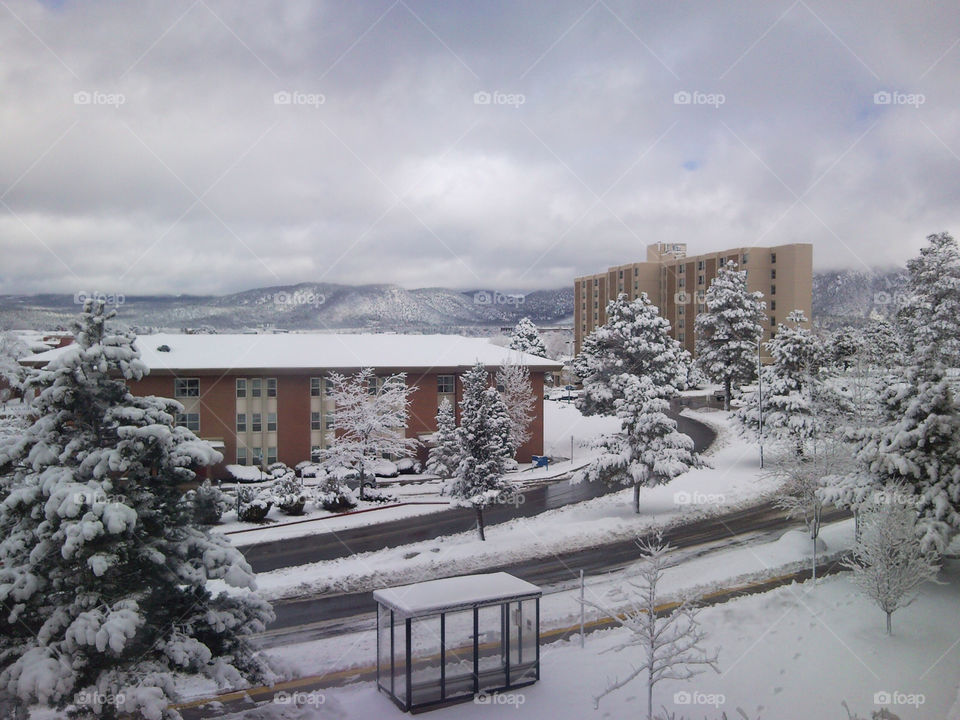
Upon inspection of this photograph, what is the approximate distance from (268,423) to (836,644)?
31.3 metres

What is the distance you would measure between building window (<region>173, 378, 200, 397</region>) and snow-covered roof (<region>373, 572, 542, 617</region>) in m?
27.6

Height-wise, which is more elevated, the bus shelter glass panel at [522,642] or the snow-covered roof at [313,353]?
the snow-covered roof at [313,353]

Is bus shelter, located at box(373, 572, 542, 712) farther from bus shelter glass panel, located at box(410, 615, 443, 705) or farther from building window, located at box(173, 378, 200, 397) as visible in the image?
building window, located at box(173, 378, 200, 397)

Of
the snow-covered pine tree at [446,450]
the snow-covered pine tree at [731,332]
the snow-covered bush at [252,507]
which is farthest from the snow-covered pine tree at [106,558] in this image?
the snow-covered pine tree at [731,332]

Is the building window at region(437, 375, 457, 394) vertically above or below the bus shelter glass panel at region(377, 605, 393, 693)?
above

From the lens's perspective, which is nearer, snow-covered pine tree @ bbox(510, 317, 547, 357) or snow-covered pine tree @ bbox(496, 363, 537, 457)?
snow-covered pine tree @ bbox(496, 363, 537, 457)

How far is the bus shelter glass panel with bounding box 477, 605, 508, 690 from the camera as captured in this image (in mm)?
14656

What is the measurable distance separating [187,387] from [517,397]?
767 inches

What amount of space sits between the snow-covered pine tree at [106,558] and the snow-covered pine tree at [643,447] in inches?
801

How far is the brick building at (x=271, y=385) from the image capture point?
38875 millimetres

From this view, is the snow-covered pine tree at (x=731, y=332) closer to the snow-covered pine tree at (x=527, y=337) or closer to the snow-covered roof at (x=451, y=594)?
the snow-covered pine tree at (x=527, y=337)

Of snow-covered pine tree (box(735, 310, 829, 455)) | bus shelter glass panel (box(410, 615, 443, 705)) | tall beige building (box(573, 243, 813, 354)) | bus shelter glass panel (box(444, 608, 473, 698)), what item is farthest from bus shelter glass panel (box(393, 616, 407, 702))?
tall beige building (box(573, 243, 813, 354))

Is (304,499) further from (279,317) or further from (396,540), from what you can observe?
(279,317)

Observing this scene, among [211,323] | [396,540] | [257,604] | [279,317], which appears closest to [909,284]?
Result: [396,540]
